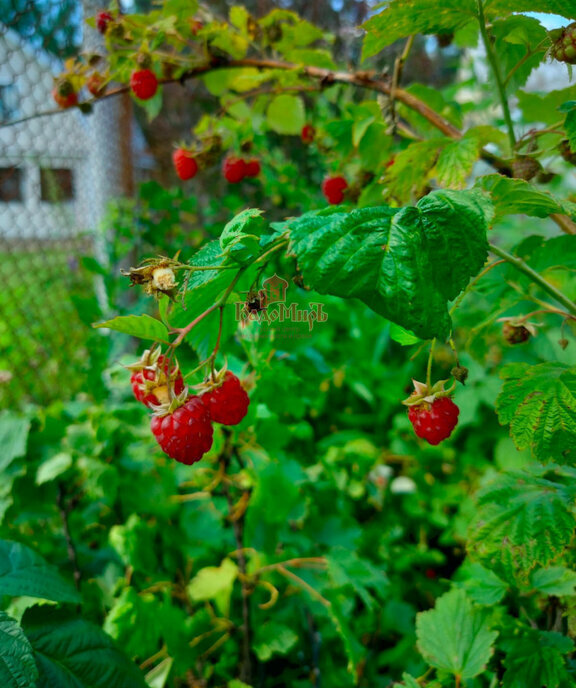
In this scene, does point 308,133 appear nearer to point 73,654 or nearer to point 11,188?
point 73,654

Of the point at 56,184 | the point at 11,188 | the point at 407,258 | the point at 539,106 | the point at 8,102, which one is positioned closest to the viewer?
the point at 407,258

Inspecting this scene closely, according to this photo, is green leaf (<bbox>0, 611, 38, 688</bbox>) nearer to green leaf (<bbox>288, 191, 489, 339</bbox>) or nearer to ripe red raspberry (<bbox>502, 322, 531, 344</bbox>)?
green leaf (<bbox>288, 191, 489, 339</bbox>)

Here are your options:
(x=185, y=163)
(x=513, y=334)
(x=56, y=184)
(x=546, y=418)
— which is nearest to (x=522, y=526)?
(x=546, y=418)

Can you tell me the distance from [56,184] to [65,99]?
1169mm

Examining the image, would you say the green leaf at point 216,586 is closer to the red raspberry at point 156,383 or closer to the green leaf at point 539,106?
the red raspberry at point 156,383

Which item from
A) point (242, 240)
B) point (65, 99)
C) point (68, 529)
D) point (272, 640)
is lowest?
point (272, 640)

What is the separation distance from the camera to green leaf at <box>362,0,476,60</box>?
539mm

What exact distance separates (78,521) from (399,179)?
0.90m

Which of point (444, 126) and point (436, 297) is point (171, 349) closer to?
point (436, 297)

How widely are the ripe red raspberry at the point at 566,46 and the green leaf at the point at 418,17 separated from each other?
88 millimetres

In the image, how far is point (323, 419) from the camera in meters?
1.41

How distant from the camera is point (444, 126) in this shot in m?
0.83

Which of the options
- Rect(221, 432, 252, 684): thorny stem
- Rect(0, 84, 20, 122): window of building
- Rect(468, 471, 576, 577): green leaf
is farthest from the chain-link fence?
Rect(468, 471, 576, 577): green leaf

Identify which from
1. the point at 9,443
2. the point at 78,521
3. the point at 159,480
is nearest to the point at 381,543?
the point at 159,480
